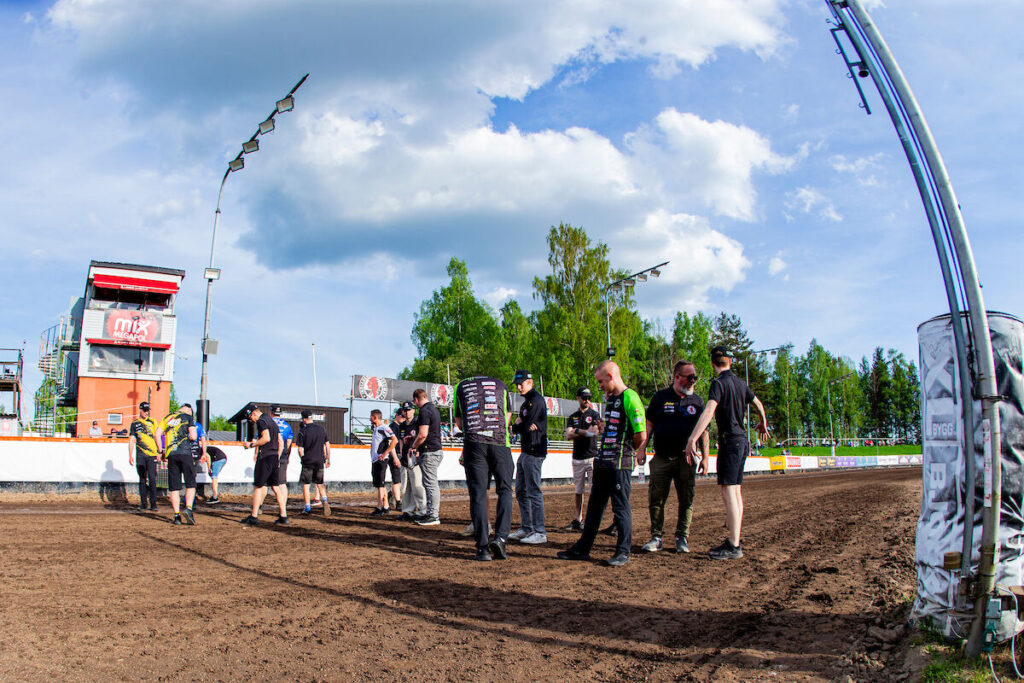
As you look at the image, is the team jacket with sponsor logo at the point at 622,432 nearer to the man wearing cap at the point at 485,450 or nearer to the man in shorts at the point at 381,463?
the man wearing cap at the point at 485,450

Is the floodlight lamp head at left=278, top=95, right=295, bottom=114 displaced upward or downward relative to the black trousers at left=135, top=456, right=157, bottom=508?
upward

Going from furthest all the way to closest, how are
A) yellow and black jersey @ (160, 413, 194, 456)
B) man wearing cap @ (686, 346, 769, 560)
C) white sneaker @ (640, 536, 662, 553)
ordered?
yellow and black jersey @ (160, 413, 194, 456)
white sneaker @ (640, 536, 662, 553)
man wearing cap @ (686, 346, 769, 560)

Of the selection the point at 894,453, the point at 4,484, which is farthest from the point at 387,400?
the point at 894,453

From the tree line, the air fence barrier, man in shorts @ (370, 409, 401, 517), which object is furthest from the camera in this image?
the tree line

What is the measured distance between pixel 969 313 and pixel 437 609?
405 cm

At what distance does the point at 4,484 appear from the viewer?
15109 millimetres

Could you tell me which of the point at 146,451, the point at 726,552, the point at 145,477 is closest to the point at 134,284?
the point at 145,477

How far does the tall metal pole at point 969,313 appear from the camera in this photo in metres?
3.64

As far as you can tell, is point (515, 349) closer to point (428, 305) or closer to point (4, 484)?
point (428, 305)

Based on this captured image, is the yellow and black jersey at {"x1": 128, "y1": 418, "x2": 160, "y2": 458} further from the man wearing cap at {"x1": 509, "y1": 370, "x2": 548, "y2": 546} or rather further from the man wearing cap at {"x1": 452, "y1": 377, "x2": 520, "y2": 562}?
the man wearing cap at {"x1": 452, "y1": 377, "x2": 520, "y2": 562}

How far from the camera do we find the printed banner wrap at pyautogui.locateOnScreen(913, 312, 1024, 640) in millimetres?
3822

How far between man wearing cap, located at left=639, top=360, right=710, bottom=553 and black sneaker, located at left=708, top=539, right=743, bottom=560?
0.43 metres

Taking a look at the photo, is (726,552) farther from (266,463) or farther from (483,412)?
(266,463)

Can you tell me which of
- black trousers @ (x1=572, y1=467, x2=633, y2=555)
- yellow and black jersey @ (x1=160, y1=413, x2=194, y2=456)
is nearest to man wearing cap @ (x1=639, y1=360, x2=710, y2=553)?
black trousers @ (x1=572, y1=467, x2=633, y2=555)
